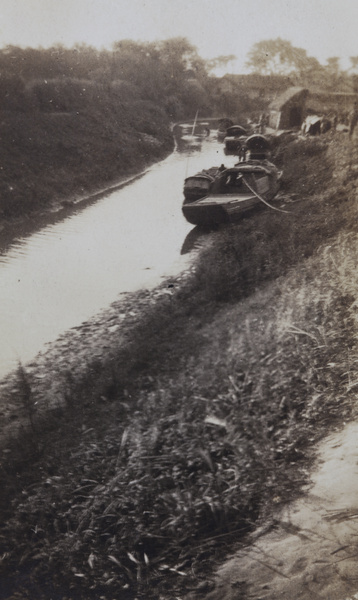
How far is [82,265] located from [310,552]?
40.0ft

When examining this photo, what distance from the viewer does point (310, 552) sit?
178 inches

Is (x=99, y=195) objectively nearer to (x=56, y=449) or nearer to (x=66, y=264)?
(x=66, y=264)

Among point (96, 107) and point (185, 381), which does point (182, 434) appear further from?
point (96, 107)

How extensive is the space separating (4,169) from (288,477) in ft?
63.5

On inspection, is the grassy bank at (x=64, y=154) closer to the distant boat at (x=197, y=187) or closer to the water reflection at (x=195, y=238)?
the distant boat at (x=197, y=187)

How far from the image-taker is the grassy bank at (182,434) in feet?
17.9

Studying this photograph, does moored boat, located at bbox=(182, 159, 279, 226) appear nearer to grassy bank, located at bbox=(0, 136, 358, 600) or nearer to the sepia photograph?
the sepia photograph

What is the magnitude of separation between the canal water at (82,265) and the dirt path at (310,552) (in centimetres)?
714

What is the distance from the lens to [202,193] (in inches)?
725

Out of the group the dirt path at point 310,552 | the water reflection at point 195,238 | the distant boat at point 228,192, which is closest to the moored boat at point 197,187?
the distant boat at point 228,192

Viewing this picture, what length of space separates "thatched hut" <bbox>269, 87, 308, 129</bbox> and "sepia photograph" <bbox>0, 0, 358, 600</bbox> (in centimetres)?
758

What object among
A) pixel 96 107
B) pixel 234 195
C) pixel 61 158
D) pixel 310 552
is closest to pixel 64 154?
pixel 61 158

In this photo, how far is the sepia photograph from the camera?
5.18 metres

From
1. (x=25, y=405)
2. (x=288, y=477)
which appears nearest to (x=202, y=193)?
(x=25, y=405)
